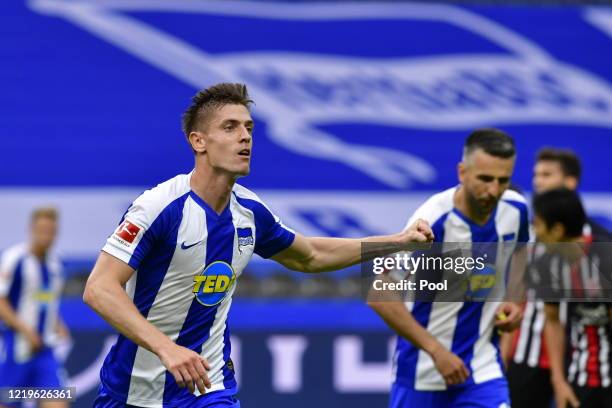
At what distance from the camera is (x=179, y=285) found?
5.44 meters

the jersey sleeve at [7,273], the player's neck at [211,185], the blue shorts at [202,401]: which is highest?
the jersey sleeve at [7,273]

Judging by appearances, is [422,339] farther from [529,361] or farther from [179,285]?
[529,361]

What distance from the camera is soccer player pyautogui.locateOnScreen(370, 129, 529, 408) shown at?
6.76 metres

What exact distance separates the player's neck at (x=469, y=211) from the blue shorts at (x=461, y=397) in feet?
2.91

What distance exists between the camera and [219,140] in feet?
18.1

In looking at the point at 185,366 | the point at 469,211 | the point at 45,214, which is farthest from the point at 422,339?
the point at 45,214

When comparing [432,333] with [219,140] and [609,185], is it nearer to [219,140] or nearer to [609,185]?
[219,140]

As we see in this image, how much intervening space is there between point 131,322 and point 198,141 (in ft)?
3.36

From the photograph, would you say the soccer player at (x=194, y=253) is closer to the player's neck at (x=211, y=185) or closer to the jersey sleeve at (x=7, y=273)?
the player's neck at (x=211, y=185)

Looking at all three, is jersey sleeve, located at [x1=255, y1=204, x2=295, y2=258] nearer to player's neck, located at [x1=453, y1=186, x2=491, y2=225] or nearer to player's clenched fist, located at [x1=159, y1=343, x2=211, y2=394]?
player's clenched fist, located at [x1=159, y1=343, x2=211, y2=394]

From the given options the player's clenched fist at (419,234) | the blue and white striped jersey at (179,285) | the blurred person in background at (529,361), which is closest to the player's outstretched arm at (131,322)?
the blue and white striped jersey at (179,285)

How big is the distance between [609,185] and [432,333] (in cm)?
751

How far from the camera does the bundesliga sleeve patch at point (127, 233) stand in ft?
17.0

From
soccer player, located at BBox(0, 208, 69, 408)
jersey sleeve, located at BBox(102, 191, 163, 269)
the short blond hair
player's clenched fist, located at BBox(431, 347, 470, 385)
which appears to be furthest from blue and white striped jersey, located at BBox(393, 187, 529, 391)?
the short blond hair
